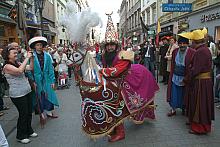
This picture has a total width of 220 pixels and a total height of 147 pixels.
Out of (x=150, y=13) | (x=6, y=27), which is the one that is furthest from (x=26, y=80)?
(x=150, y=13)

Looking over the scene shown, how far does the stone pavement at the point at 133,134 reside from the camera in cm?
416

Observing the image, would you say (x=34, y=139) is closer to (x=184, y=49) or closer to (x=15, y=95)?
(x=15, y=95)

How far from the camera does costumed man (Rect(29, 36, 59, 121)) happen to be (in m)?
5.24

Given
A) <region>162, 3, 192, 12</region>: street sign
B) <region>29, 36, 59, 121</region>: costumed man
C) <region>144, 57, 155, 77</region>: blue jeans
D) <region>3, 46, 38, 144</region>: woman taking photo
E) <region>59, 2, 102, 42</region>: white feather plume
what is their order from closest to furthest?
1. <region>59, 2, 102, 42</region>: white feather plume
2. <region>3, 46, 38, 144</region>: woman taking photo
3. <region>29, 36, 59, 121</region>: costumed man
4. <region>144, 57, 155, 77</region>: blue jeans
5. <region>162, 3, 192, 12</region>: street sign

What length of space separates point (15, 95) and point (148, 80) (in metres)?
2.39

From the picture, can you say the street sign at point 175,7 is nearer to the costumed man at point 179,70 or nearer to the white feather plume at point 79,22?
the costumed man at point 179,70

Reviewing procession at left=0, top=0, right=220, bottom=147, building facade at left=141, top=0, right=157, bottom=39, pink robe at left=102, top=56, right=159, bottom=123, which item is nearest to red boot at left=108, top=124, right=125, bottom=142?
procession at left=0, top=0, right=220, bottom=147

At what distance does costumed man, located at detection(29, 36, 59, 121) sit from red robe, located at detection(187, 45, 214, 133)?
2.98 m

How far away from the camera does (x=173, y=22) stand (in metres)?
20.6

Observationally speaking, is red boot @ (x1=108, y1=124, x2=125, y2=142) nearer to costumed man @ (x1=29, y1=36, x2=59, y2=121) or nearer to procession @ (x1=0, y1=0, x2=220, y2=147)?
procession @ (x1=0, y1=0, x2=220, y2=147)

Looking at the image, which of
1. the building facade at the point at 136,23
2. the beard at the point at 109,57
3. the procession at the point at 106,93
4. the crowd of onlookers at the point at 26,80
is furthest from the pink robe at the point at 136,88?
the building facade at the point at 136,23

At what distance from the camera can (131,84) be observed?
4387 millimetres

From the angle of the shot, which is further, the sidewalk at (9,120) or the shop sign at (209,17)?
the shop sign at (209,17)

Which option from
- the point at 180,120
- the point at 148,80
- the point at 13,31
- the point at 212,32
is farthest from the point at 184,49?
the point at 13,31
